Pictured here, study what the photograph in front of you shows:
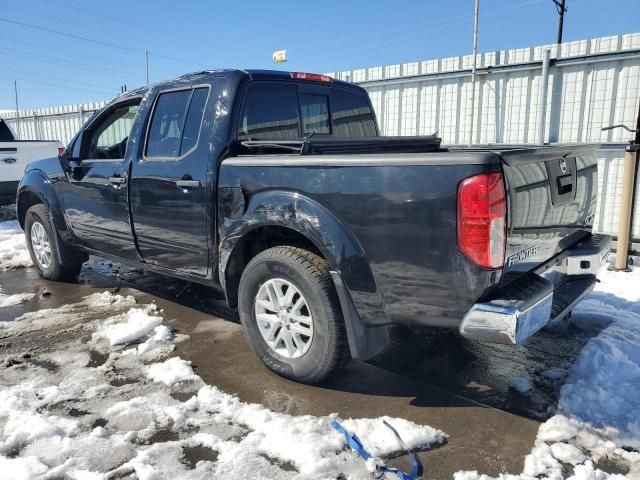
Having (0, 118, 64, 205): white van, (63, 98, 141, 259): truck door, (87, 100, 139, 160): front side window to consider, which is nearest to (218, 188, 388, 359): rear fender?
(63, 98, 141, 259): truck door

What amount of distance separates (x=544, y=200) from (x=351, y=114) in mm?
2125

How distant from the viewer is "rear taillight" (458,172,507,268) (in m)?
2.28

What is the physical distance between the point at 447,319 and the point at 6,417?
245cm

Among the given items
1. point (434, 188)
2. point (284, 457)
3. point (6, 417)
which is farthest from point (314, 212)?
point (6, 417)

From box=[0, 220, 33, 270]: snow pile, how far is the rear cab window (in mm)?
4487

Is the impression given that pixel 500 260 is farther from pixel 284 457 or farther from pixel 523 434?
pixel 284 457

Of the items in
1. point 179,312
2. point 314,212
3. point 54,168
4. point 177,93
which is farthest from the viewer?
point 54,168

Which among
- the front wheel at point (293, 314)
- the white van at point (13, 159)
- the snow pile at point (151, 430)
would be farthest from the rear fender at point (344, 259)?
the white van at point (13, 159)

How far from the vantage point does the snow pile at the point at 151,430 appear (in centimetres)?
234

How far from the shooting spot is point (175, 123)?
12.5 feet

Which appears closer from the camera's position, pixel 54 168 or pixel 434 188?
pixel 434 188

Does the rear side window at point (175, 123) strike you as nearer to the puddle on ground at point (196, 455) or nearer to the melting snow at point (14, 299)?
the puddle on ground at point (196, 455)

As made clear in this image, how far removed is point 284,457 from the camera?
241 centimetres

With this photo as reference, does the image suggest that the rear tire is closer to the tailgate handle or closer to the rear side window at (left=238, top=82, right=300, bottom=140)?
the rear side window at (left=238, top=82, right=300, bottom=140)
